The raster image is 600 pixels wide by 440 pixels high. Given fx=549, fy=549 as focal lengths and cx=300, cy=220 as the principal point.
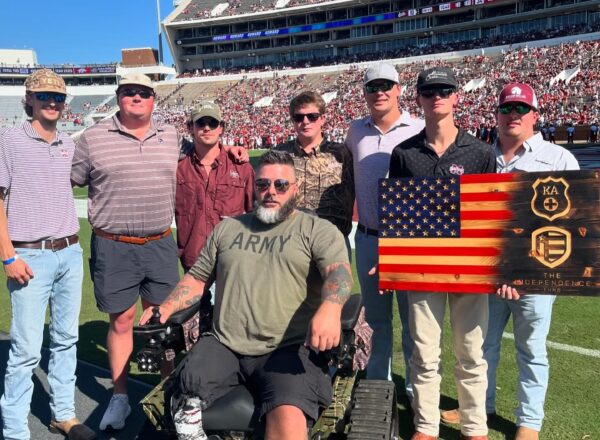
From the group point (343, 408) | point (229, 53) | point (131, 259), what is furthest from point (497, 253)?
point (229, 53)

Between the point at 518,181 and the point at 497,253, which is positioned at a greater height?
the point at 518,181

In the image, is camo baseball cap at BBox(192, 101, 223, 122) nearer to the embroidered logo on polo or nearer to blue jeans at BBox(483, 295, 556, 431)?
the embroidered logo on polo

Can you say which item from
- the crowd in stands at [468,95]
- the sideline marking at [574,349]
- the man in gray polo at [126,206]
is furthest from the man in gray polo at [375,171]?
the crowd in stands at [468,95]

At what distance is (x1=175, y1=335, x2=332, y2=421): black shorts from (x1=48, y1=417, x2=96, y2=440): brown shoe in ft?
4.12

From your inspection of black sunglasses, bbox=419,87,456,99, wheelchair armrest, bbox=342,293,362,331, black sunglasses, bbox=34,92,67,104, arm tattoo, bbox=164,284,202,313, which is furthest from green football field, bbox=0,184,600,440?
black sunglasses, bbox=34,92,67,104

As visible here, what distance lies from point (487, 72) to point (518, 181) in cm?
4650

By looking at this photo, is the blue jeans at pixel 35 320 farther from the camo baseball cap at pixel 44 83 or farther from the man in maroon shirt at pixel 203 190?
the camo baseball cap at pixel 44 83

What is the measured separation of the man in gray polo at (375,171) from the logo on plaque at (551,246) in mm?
1057

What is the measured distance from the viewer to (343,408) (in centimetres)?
267

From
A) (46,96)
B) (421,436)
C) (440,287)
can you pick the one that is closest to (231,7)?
(46,96)

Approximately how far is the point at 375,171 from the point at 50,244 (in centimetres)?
209

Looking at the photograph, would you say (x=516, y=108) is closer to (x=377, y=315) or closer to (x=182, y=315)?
(x=377, y=315)

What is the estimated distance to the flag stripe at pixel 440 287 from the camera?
3049 mm

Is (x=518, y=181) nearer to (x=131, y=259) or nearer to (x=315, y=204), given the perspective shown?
(x=315, y=204)
